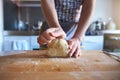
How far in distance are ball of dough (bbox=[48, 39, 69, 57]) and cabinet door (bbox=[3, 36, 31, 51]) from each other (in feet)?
6.34

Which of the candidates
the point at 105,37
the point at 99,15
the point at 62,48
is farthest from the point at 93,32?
the point at 62,48

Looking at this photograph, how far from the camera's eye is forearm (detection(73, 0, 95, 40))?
0.94 m

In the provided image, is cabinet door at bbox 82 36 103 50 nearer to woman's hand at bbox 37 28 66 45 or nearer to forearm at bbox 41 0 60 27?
forearm at bbox 41 0 60 27

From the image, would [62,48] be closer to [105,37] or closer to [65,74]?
[65,74]

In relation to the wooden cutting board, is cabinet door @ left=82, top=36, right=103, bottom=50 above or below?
below

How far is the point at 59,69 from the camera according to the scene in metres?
0.62

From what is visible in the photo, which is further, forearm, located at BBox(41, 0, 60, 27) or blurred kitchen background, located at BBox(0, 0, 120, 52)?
blurred kitchen background, located at BBox(0, 0, 120, 52)

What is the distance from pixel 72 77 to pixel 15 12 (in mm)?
2731

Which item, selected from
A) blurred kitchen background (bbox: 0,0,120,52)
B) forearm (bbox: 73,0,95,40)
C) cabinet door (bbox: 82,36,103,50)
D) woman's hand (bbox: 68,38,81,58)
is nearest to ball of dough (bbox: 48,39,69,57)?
woman's hand (bbox: 68,38,81,58)

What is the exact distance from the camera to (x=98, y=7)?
3297mm

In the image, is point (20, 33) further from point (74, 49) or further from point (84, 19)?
point (74, 49)

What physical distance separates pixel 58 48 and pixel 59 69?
198 millimetres

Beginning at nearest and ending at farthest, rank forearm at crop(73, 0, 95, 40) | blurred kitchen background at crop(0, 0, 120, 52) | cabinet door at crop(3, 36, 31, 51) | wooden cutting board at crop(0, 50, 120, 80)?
wooden cutting board at crop(0, 50, 120, 80) < forearm at crop(73, 0, 95, 40) < cabinet door at crop(3, 36, 31, 51) < blurred kitchen background at crop(0, 0, 120, 52)

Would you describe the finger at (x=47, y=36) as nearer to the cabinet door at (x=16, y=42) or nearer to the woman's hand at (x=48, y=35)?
the woman's hand at (x=48, y=35)
